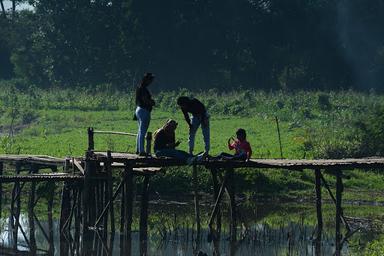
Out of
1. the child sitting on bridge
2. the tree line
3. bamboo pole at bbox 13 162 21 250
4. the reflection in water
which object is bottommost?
the reflection in water

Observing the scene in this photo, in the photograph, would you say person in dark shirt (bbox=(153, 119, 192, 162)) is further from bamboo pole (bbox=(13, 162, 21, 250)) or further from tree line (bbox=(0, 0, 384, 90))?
tree line (bbox=(0, 0, 384, 90))

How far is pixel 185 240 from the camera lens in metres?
26.4

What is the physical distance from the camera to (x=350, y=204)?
34.2 metres

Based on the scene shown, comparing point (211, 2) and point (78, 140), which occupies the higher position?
point (211, 2)

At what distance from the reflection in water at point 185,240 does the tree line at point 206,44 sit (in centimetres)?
4151

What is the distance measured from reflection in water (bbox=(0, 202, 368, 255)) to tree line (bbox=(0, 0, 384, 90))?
41.5 metres

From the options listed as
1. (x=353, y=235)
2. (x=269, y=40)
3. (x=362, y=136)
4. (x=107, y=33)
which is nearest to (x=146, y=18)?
(x=107, y=33)

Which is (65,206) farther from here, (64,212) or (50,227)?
(50,227)

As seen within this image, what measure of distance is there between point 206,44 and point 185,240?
48.0 meters

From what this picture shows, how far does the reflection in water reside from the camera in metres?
25.2

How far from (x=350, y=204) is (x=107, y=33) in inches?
1588

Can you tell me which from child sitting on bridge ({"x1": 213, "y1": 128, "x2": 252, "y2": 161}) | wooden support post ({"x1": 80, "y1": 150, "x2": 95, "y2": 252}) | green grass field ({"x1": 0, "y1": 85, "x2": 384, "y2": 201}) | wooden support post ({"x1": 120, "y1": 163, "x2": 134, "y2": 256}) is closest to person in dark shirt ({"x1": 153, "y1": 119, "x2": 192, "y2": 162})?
child sitting on bridge ({"x1": 213, "y1": 128, "x2": 252, "y2": 161})

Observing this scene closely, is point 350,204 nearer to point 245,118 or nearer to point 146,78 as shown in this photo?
point 146,78

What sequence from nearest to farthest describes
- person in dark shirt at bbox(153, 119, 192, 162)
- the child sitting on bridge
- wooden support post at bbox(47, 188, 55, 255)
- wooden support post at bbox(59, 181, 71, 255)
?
person in dark shirt at bbox(153, 119, 192, 162) < the child sitting on bridge < wooden support post at bbox(47, 188, 55, 255) < wooden support post at bbox(59, 181, 71, 255)
